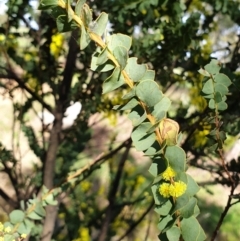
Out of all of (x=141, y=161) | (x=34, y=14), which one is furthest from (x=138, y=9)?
(x=141, y=161)

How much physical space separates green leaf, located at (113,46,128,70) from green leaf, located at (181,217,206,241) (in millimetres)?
233

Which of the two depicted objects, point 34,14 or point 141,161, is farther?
point 141,161

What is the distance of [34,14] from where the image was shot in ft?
4.09

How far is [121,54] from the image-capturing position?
1.89 feet

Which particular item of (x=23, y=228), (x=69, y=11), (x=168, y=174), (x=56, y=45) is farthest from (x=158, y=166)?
(x=56, y=45)

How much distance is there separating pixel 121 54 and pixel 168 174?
0.55 ft

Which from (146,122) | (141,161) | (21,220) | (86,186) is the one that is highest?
(141,161)

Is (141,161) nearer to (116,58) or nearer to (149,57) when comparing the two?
(149,57)

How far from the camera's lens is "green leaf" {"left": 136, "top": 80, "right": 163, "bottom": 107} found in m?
0.58

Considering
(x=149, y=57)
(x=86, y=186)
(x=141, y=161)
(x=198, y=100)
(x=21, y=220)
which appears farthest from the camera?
(x=141, y=161)

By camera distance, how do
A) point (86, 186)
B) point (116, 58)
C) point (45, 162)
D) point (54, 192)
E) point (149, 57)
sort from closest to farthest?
point (116, 58), point (54, 192), point (149, 57), point (45, 162), point (86, 186)

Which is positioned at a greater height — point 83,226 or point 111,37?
point 83,226

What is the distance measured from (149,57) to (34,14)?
343 millimetres

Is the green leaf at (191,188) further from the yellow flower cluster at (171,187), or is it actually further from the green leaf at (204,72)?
the green leaf at (204,72)
